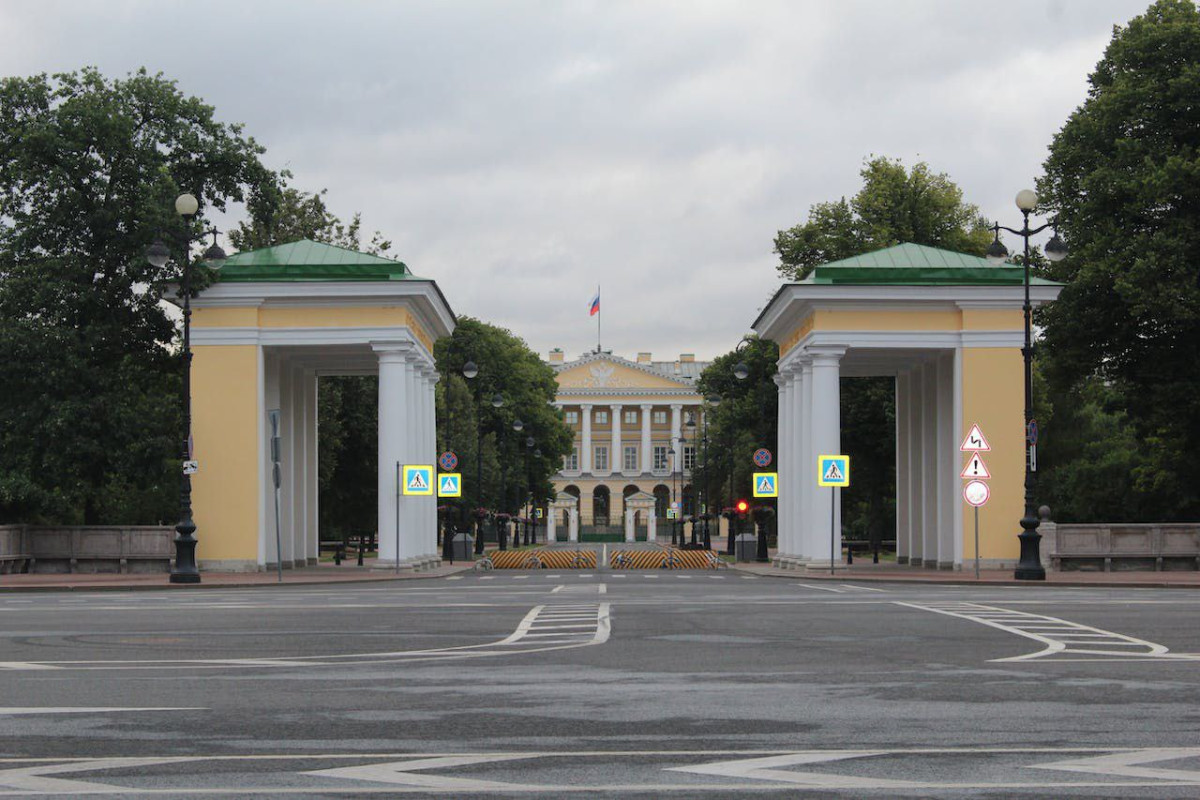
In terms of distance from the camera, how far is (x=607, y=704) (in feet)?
37.7

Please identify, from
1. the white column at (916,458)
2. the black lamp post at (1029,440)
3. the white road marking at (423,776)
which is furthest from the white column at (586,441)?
the white road marking at (423,776)

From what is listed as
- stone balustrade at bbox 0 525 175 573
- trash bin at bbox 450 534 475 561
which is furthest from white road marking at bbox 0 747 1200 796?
trash bin at bbox 450 534 475 561

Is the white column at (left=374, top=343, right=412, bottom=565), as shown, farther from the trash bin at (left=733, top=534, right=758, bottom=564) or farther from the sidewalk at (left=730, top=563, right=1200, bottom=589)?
the trash bin at (left=733, top=534, right=758, bottom=564)

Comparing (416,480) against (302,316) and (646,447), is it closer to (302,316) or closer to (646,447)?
(302,316)

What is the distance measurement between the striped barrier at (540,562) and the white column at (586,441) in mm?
119789

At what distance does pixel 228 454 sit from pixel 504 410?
227 ft

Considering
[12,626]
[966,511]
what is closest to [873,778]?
[12,626]

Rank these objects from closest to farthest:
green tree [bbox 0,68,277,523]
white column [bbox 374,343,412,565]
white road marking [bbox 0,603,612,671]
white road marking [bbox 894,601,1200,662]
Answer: white road marking [bbox 0,603,612,671], white road marking [bbox 894,601,1200,662], green tree [bbox 0,68,277,523], white column [bbox 374,343,412,565]

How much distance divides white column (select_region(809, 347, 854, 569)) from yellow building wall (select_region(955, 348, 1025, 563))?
363 cm

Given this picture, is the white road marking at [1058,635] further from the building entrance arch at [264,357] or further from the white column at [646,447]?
the white column at [646,447]

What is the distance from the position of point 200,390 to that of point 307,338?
11.2 ft

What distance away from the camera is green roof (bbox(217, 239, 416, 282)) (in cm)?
4494

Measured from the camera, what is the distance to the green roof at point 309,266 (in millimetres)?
44938

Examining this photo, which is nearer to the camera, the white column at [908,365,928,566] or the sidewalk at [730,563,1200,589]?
the sidewalk at [730,563,1200,589]
